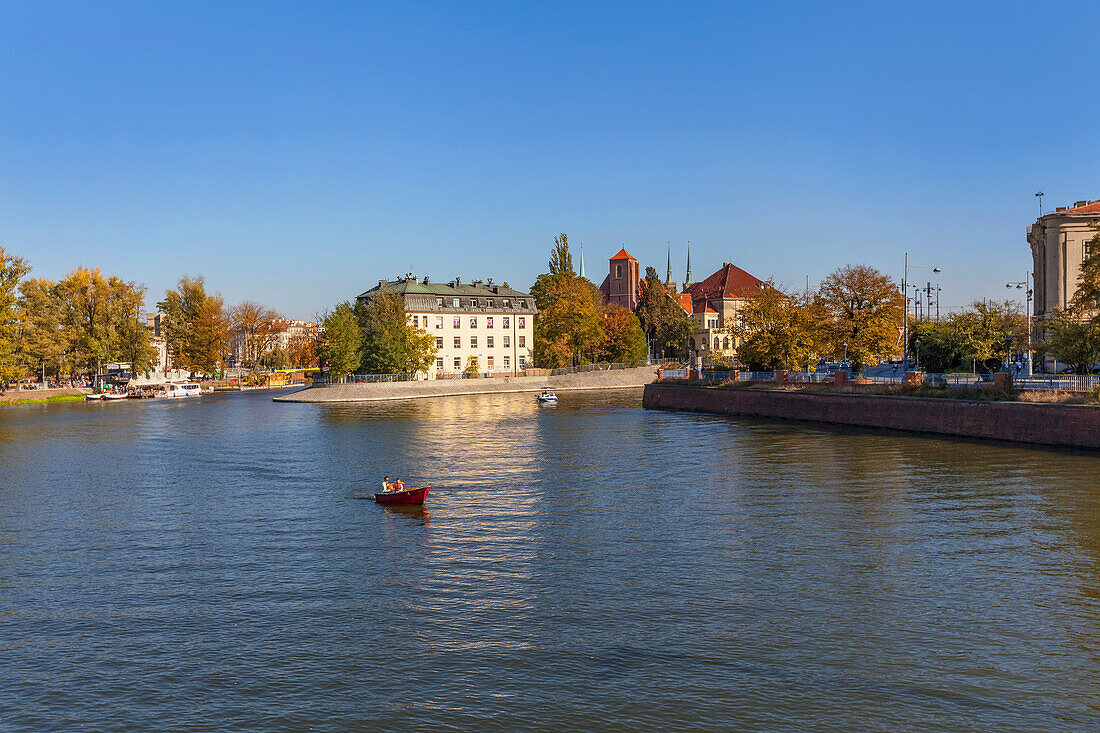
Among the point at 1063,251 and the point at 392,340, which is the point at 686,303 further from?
the point at 1063,251

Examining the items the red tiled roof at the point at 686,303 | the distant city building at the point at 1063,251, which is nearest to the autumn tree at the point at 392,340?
the distant city building at the point at 1063,251

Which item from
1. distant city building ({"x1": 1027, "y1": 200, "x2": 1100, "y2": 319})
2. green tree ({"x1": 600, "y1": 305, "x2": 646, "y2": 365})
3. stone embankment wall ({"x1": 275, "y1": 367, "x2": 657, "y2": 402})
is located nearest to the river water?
distant city building ({"x1": 1027, "y1": 200, "x2": 1100, "y2": 319})

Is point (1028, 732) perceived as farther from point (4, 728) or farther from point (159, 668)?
point (4, 728)

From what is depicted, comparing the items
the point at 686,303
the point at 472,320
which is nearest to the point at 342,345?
the point at 472,320

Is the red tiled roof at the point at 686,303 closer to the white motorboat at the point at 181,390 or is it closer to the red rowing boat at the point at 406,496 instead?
the white motorboat at the point at 181,390

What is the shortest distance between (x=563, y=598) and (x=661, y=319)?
13124 centimetres

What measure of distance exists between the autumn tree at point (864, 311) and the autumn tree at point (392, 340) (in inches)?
2069

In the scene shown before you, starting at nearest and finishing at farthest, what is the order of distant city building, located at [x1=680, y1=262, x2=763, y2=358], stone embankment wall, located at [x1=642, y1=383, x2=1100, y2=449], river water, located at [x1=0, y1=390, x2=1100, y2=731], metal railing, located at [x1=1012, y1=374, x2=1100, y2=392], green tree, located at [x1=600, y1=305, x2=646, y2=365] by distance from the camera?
river water, located at [x1=0, y1=390, x2=1100, y2=731]
stone embankment wall, located at [x1=642, y1=383, x2=1100, y2=449]
metal railing, located at [x1=1012, y1=374, x2=1100, y2=392]
green tree, located at [x1=600, y1=305, x2=646, y2=365]
distant city building, located at [x1=680, y1=262, x2=763, y2=358]

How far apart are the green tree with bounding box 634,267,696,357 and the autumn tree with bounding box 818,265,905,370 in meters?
71.6

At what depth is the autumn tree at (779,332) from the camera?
79188 mm

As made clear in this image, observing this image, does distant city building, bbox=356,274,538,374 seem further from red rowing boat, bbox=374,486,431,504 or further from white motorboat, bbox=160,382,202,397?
red rowing boat, bbox=374,486,431,504

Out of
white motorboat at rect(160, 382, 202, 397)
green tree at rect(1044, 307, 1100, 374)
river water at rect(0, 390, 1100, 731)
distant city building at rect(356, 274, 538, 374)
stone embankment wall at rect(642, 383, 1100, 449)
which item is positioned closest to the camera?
river water at rect(0, 390, 1100, 731)

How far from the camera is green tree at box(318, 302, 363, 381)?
105 m

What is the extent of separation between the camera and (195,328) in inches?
5344
